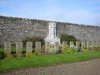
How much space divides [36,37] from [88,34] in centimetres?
1324

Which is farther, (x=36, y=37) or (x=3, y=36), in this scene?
(x=36, y=37)

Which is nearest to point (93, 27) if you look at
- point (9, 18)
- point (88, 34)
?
point (88, 34)

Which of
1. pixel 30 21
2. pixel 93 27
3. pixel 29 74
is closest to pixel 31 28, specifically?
pixel 30 21

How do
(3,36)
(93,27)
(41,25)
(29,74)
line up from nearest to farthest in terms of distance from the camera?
(29,74)
(3,36)
(41,25)
(93,27)

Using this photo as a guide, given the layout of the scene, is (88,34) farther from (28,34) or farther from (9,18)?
(9,18)

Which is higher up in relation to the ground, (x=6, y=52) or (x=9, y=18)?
(x=9, y=18)

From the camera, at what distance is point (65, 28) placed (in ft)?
106

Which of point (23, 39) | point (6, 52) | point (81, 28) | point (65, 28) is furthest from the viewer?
point (81, 28)

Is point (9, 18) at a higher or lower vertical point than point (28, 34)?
higher

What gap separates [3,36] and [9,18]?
2.36 m

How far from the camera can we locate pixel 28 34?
27016 mm

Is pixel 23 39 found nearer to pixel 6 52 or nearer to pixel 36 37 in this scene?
pixel 36 37

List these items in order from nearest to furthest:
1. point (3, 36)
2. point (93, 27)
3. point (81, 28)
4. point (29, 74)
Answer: point (29, 74) → point (3, 36) → point (81, 28) → point (93, 27)

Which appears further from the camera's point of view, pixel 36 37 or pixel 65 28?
pixel 65 28
